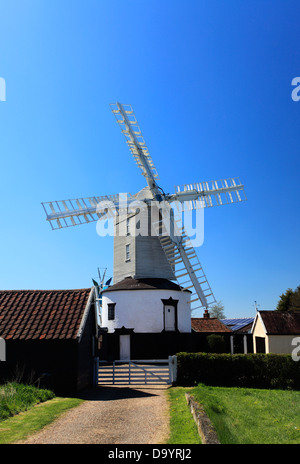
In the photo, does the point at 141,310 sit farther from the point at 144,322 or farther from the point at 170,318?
the point at 170,318

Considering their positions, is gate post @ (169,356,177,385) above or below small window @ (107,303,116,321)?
below

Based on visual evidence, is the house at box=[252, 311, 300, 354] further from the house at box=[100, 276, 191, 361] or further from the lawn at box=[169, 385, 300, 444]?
the lawn at box=[169, 385, 300, 444]

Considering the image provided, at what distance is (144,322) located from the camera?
89.2 feet

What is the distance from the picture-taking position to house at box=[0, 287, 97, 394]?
614 inches

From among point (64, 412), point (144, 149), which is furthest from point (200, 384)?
point (144, 149)

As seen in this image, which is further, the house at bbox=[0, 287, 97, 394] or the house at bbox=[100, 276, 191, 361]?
the house at bbox=[100, 276, 191, 361]

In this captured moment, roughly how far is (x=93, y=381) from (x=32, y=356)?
4108 millimetres

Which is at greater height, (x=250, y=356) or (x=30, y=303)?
(x=30, y=303)

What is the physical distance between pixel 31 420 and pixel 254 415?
20.6 feet

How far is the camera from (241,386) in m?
17.3

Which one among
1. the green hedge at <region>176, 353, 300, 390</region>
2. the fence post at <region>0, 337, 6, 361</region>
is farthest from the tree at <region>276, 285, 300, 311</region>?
the fence post at <region>0, 337, 6, 361</region>

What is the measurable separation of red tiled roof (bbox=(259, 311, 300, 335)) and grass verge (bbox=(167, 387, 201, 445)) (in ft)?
46.4

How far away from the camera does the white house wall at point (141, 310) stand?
27219mm
